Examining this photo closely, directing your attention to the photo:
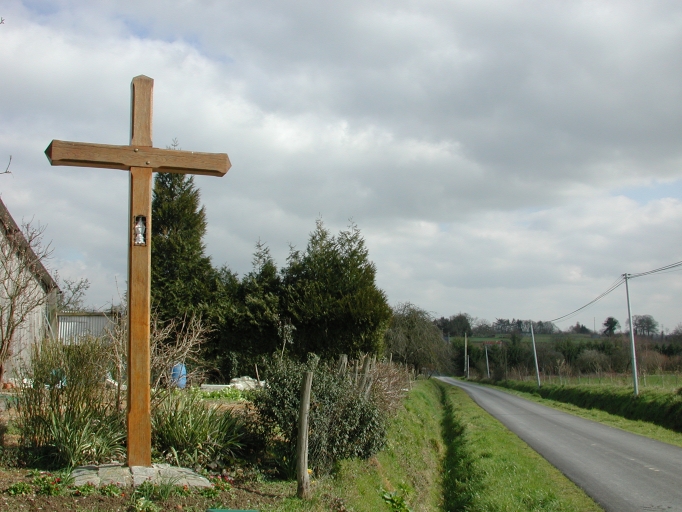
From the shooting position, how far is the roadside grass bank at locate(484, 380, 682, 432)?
19953 millimetres

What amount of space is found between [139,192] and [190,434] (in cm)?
282

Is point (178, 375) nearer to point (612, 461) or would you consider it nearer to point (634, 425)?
point (612, 461)

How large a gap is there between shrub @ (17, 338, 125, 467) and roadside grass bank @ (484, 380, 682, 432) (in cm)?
1810

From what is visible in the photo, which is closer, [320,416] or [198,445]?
[198,445]

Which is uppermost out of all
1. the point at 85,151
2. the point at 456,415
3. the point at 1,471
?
the point at 85,151

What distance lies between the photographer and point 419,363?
41844 mm

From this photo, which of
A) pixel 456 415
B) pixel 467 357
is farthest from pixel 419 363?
pixel 467 357

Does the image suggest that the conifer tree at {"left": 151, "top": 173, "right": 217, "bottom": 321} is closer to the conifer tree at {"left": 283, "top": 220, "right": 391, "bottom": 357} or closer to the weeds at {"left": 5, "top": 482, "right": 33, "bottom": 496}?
the conifer tree at {"left": 283, "top": 220, "right": 391, "bottom": 357}

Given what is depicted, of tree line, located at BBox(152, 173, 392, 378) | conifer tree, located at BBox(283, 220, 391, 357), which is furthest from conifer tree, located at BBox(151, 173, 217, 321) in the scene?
conifer tree, located at BBox(283, 220, 391, 357)

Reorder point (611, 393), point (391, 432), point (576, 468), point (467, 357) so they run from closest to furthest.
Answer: point (576, 468) < point (391, 432) < point (611, 393) < point (467, 357)

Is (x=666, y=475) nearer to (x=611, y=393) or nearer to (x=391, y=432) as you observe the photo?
(x=391, y=432)

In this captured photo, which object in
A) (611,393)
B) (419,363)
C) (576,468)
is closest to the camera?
(576,468)

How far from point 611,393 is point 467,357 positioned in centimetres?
5906

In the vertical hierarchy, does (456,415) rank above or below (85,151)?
below
